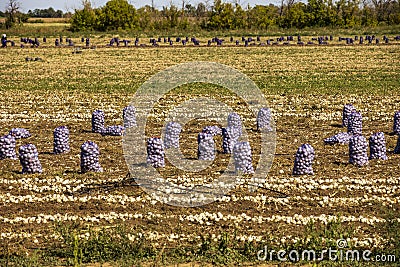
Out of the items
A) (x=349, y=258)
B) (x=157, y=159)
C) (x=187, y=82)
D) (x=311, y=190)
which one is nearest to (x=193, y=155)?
(x=157, y=159)

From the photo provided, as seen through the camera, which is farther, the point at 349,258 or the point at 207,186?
the point at 207,186

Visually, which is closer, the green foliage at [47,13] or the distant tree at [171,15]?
the distant tree at [171,15]

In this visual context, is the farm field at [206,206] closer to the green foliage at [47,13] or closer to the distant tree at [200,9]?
the distant tree at [200,9]

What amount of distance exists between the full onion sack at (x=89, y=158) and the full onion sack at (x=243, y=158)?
7.76ft

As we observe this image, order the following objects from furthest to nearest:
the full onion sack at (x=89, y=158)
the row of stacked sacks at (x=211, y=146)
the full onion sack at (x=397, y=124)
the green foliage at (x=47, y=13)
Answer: the green foliage at (x=47, y=13) < the full onion sack at (x=397, y=124) < the full onion sack at (x=89, y=158) < the row of stacked sacks at (x=211, y=146)

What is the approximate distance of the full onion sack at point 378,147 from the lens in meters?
12.9

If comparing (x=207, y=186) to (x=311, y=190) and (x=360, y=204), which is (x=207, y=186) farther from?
(x=360, y=204)

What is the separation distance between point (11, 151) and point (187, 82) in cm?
1491

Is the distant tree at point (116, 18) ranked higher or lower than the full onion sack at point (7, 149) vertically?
higher

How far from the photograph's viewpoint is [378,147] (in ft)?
42.3

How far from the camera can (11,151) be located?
A: 13.5 metres

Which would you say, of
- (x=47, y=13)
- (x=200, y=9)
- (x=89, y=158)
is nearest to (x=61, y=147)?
(x=89, y=158)

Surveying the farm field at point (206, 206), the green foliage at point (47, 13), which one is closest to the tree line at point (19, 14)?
the green foliage at point (47, 13)

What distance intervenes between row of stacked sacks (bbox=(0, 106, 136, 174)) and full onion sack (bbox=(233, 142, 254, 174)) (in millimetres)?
2354
